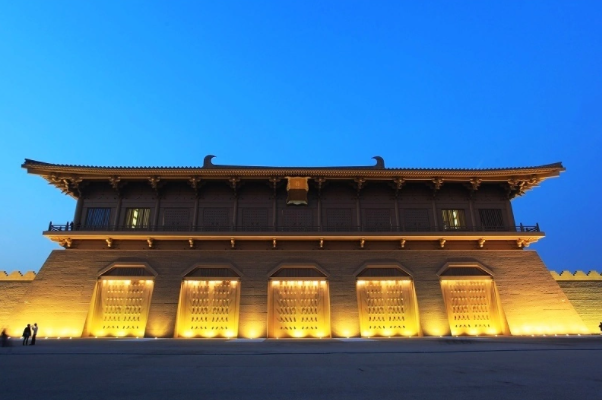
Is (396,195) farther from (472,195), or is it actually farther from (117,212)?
(117,212)

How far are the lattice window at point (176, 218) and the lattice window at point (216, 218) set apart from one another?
0.91 metres

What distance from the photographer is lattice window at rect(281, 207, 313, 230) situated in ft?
52.9

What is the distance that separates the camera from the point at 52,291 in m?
14.8

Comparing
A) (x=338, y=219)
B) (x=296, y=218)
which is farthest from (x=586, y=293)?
(x=296, y=218)

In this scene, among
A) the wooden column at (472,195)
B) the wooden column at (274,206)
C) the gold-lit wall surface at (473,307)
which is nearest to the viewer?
the gold-lit wall surface at (473,307)

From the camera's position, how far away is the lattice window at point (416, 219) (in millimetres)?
16328

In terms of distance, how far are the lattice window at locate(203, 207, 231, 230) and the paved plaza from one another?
21.3ft

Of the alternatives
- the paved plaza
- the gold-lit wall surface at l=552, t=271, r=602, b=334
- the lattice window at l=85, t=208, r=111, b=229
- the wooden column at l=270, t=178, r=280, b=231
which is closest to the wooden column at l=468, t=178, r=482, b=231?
the gold-lit wall surface at l=552, t=271, r=602, b=334

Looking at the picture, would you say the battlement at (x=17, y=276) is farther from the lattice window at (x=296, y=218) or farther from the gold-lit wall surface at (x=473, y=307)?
the gold-lit wall surface at (x=473, y=307)

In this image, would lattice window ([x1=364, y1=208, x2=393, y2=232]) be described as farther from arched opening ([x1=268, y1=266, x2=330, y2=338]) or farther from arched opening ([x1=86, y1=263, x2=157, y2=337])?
arched opening ([x1=86, y1=263, x2=157, y2=337])

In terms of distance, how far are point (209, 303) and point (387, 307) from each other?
27.8 ft

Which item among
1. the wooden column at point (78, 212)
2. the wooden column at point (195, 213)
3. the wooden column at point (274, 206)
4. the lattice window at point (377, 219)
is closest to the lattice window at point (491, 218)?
the lattice window at point (377, 219)

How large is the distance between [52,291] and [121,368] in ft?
35.5

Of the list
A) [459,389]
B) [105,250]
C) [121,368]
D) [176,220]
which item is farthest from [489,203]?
[105,250]
